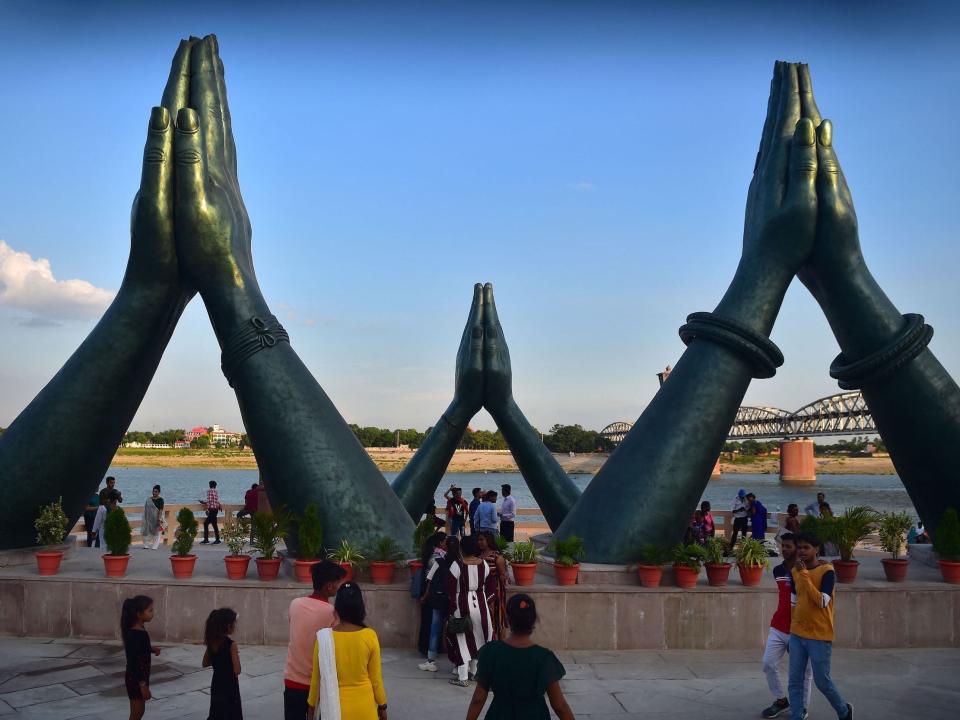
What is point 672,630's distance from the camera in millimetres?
9398

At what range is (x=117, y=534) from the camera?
32.9 ft

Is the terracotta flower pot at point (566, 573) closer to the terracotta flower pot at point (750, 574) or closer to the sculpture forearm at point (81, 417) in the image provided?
the terracotta flower pot at point (750, 574)

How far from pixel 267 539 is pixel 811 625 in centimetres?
632

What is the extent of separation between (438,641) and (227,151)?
25.5 ft

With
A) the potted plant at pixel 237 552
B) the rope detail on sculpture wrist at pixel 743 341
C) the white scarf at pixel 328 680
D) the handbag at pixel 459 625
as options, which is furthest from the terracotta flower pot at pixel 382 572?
the white scarf at pixel 328 680

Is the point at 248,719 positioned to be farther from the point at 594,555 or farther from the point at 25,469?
the point at 25,469

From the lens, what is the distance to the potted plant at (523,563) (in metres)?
9.77

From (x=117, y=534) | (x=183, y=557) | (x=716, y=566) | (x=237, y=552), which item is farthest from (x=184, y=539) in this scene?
(x=716, y=566)

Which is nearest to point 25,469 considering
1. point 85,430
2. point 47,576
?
point 85,430

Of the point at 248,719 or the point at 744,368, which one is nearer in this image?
the point at 248,719

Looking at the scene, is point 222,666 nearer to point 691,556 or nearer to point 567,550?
point 567,550

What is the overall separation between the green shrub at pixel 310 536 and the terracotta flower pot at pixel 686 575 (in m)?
4.38

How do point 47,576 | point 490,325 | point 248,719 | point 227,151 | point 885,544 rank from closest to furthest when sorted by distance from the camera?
point 248,719 < point 47,576 < point 885,544 < point 227,151 < point 490,325

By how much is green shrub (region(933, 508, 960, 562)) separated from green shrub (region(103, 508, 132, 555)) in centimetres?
1022
